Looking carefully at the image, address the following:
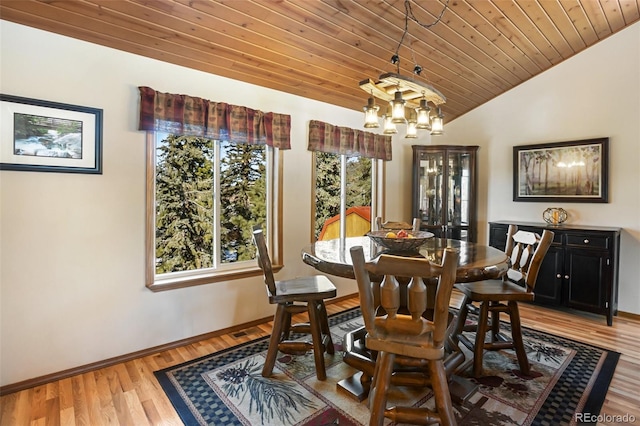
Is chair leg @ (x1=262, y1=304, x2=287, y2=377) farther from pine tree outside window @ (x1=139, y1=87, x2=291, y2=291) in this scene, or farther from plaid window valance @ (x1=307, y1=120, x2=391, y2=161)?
plaid window valance @ (x1=307, y1=120, x2=391, y2=161)

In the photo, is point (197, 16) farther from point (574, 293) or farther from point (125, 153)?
point (574, 293)

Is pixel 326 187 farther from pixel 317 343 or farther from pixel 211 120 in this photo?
pixel 317 343

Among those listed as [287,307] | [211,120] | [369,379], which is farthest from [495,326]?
[211,120]

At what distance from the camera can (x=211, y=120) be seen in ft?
9.19

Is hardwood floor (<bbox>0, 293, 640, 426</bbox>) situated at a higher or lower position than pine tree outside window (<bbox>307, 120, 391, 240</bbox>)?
lower

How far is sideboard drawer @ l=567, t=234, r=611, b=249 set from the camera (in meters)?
3.24

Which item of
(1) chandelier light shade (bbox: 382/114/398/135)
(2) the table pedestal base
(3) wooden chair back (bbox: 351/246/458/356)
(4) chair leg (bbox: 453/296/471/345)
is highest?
(1) chandelier light shade (bbox: 382/114/398/135)

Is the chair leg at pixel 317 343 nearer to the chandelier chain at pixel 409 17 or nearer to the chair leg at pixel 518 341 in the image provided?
the chair leg at pixel 518 341

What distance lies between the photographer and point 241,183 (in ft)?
10.5

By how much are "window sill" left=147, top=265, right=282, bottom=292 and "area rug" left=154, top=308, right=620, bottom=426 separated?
23.9 inches

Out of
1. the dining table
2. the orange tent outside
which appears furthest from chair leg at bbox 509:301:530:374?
the orange tent outside

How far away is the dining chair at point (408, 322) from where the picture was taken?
54.2 inches

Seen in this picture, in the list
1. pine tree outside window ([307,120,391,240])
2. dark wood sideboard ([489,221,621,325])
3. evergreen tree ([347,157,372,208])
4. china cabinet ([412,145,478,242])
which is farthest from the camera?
china cabinet ([412,145,478,242])

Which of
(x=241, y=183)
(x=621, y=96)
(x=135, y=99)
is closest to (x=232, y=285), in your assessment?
(x=241, y=183)
